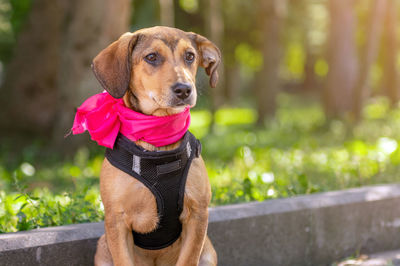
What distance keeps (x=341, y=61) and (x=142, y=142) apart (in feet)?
40.7

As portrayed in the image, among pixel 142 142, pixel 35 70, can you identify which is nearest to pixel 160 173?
pixel 142 142

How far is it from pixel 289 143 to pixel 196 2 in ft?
40.8

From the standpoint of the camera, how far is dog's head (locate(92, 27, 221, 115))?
3572mm

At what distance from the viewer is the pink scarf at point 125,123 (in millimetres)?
3682

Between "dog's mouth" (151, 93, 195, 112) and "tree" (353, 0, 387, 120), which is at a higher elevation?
"dog's mouth" (151, 93, 195, 112)

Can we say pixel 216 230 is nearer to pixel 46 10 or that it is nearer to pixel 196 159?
pixel 196 159

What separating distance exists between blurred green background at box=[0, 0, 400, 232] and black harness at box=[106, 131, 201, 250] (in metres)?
1.30

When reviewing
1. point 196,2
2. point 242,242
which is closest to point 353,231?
point 242,242

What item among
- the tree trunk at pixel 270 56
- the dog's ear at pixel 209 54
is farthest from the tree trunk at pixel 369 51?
the dog's ear at pixel 209 54

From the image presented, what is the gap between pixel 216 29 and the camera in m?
13.7

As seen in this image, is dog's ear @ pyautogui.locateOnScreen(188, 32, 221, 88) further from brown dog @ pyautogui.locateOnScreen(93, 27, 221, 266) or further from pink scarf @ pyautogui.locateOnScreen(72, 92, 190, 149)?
pink scarf @ pyautogui.locateOnScreen(72, 92, 190, 149)

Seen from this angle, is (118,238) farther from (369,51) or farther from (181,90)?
(369,51)

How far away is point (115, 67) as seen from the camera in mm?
3604

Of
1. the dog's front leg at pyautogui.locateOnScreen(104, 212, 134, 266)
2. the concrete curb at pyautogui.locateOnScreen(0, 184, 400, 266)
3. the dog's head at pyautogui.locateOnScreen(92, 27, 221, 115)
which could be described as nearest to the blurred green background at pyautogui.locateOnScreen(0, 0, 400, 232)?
the concrete curb at pyautogui.locateOnScreen(0, 184, 400, 266)
